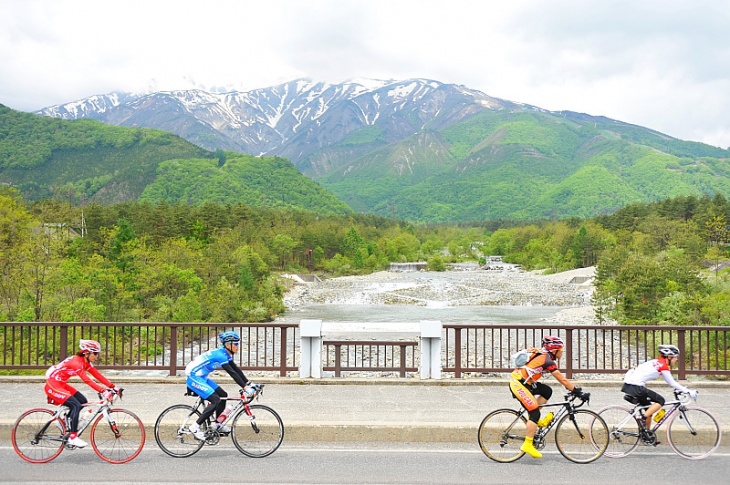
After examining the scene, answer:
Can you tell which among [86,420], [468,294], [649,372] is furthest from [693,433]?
[468,294]

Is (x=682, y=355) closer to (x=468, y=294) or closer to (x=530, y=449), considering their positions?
(x=530, y=449)

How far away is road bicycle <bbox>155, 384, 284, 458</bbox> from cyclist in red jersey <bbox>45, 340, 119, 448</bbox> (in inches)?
35.8

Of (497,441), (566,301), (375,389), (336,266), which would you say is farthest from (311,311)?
(336,266)

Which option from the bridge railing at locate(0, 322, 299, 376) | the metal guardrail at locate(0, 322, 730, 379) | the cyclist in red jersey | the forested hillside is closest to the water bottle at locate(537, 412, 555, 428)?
the metal guardrail at locate(0, 322, 730, 379)

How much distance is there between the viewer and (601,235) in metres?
104

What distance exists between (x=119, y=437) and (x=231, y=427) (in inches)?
55.6

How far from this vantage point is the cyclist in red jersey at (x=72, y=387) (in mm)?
7570

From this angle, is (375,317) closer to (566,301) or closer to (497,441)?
(566,301)

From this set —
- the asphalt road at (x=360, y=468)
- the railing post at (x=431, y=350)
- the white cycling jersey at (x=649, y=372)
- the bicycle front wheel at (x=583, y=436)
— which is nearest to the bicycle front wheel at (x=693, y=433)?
the asphalt road at (x=360, y=468)

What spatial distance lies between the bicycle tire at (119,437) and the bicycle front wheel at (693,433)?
6.93 meters

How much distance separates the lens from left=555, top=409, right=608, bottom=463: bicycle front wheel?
25.5ft

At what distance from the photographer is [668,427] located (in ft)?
25.9

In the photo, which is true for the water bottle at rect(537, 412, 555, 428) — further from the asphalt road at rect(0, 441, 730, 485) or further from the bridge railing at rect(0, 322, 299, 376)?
the bridge railing at rect(0, 322, 299, 376)

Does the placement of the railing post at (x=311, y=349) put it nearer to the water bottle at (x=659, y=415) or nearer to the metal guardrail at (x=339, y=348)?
the metal guardrail at (x=339, y=348)
